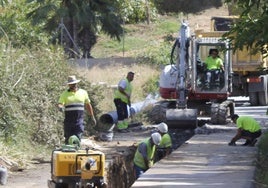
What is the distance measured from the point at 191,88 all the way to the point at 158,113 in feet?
4.04

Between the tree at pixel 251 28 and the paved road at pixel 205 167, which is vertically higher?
the tree at pixel 251 28

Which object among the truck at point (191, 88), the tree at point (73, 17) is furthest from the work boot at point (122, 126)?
the tree at point (73, 17)

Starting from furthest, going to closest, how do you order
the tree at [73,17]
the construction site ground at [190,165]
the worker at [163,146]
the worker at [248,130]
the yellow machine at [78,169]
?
the tree at [73,17], the worker at [248,130], the worker at [163,146], the construction site ground at [190,165], the yellow machine at [78,169]

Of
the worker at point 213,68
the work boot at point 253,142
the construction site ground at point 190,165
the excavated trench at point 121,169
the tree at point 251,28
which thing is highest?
the tree at point 251,28

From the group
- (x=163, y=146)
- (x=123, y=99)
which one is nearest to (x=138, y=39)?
(x=123, y=99)

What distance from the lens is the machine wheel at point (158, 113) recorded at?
1043 inches

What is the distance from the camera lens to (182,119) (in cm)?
2466

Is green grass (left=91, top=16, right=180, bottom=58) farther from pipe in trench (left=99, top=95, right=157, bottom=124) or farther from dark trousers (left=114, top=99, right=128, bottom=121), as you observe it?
dark trousers (left=114, top=99, right=128, bottom=121)

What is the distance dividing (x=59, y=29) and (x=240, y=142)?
18469mm

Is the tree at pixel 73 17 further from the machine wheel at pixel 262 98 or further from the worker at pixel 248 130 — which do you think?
the worker at pixel 248 130

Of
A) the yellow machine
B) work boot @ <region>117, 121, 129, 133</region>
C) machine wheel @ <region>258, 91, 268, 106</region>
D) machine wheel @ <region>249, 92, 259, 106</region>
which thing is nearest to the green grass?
machine wheel @ <region>249, 92, 259, 106</region>

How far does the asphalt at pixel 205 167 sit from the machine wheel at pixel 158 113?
4050 millimetres

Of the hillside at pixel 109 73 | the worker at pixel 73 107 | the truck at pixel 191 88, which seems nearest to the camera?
the hillside at pixel 109 73

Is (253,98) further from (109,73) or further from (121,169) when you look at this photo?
(121,169)
